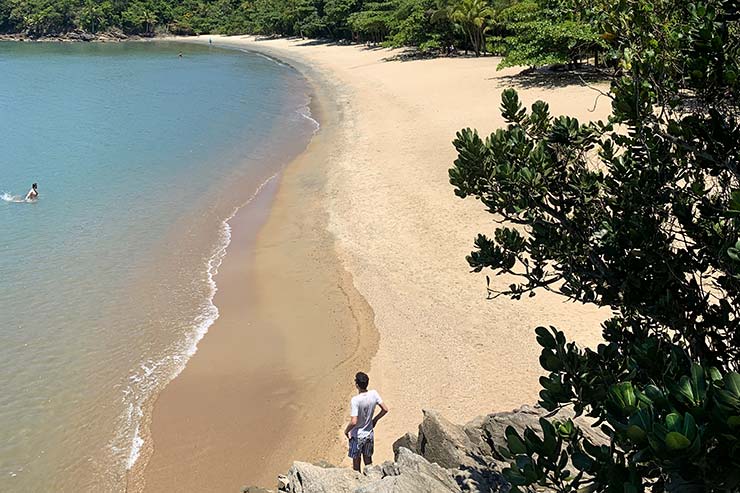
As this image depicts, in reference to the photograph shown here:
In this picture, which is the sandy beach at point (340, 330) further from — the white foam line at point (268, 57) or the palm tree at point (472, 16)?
the white foam line at point (268, 57)

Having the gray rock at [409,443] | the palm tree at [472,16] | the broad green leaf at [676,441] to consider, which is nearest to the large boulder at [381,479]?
the gray rock at [409,443]

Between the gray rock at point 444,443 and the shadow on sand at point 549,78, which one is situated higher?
the shadow on sand at point 549,78

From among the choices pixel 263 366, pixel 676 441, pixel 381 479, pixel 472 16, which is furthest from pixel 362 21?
pixel 676 441

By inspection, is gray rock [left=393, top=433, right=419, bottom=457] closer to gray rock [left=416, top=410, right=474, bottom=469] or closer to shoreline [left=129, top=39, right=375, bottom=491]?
gray rock [left=416, top=410, right=474, bottom=469]

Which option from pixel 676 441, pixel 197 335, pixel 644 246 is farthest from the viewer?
pixel 197 335

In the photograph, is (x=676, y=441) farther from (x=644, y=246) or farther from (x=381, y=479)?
(x=381, y=479)

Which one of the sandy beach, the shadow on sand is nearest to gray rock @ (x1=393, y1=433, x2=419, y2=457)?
the sandy beach

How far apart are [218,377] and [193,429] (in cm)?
124

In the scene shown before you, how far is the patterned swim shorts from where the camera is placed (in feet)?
22.6

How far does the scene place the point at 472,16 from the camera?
41.0 meters

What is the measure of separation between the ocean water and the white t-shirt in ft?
10.3

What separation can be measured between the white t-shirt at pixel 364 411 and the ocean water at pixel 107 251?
3146 mm

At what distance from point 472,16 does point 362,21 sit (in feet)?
60.7

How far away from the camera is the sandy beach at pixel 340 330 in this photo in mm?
8336
